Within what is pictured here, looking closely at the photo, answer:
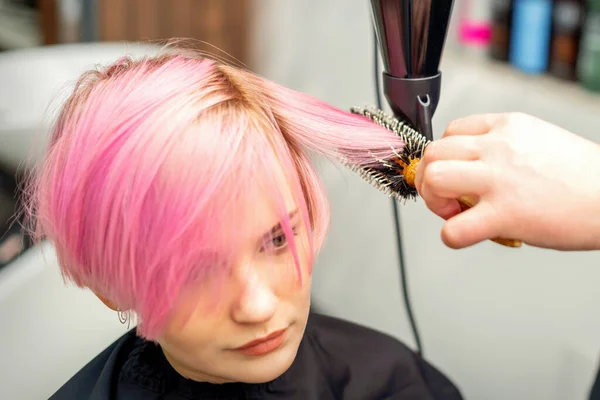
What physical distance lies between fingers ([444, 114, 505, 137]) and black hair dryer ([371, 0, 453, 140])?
83mm

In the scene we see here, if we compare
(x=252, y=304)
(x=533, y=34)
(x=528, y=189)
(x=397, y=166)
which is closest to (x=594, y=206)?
(x=528, y=189)

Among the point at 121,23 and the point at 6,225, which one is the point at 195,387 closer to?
the point at 6,225

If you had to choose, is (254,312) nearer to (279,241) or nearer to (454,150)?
(279,241)

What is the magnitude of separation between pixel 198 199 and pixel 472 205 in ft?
0.92

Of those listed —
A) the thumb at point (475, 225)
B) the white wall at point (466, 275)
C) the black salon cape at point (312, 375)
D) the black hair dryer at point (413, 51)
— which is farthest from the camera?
the white wall at point (466, 275)

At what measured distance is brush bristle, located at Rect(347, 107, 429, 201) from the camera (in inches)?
30.5

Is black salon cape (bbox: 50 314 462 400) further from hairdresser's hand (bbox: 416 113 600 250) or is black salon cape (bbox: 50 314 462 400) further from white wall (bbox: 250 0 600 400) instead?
hairdresser's hand (bbox: 416 113 600 250)

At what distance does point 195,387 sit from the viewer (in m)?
0.89

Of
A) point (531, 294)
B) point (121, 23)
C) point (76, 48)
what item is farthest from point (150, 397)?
point (121, 23)

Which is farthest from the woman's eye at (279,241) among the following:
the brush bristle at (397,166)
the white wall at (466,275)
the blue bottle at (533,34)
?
the blue bottle at (533,34)

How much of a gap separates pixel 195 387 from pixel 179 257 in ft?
0.97

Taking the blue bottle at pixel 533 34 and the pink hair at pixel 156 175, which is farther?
the blue bottle at pixel 533 34

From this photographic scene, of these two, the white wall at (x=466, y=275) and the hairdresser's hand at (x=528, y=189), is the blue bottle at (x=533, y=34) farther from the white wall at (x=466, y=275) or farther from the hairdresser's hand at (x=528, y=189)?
the hairdresser's hand at (x=528, y=189)

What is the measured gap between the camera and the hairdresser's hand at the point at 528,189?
25.7 inches
